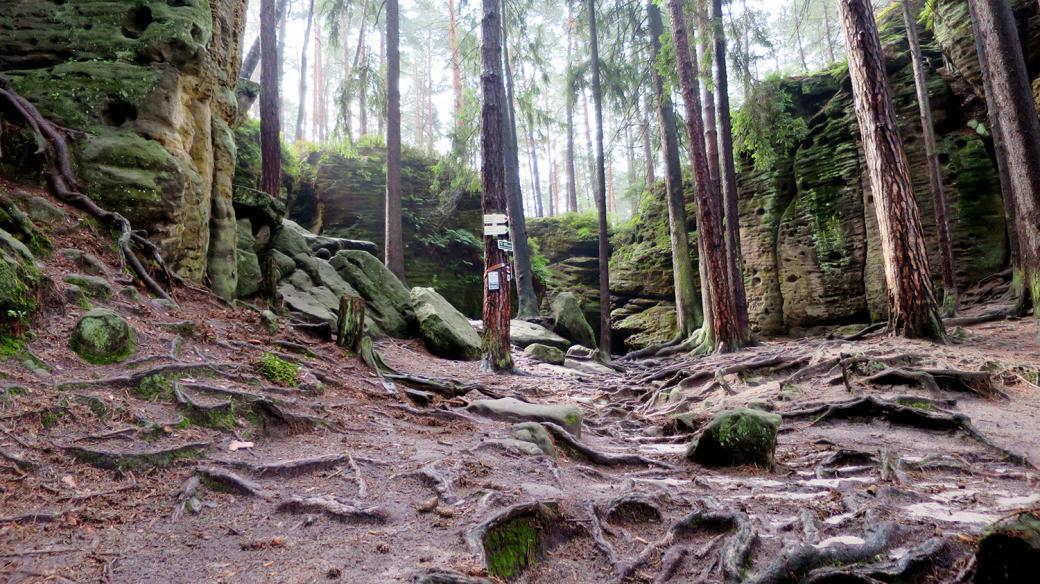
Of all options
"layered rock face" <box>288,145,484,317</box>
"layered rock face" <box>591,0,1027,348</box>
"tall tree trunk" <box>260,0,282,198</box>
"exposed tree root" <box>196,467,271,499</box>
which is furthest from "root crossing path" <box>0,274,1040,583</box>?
"layered rock face" <box>288,145,484,317</box>

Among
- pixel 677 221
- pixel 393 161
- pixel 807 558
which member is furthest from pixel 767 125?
pixel 807 558

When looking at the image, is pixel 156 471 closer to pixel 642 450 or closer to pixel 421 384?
pixel 421 384

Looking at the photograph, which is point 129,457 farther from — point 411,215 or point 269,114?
point 411,215

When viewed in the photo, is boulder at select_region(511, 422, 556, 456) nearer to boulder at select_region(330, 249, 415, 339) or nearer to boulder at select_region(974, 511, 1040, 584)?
boulder at select_region(974, 511, 1040, 584)

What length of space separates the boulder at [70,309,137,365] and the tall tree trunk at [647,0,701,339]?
13618 millimetres

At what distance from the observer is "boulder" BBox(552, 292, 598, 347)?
16078mm

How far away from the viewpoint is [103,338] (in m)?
3.93

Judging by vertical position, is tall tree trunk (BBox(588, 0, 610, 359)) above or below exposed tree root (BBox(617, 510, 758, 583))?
above

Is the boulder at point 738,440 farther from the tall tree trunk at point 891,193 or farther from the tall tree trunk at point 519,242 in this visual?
the tall tree trunk at point 519,242

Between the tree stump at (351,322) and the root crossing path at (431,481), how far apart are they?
2.79ft

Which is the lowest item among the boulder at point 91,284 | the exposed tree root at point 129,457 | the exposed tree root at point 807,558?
the exposed tree root at point 807,558

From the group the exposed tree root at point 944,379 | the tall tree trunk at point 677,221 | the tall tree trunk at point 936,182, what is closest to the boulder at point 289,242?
the tall tree trunk at point 677,221

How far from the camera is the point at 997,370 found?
19.3 ft

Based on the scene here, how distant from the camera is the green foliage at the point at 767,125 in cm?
1378
